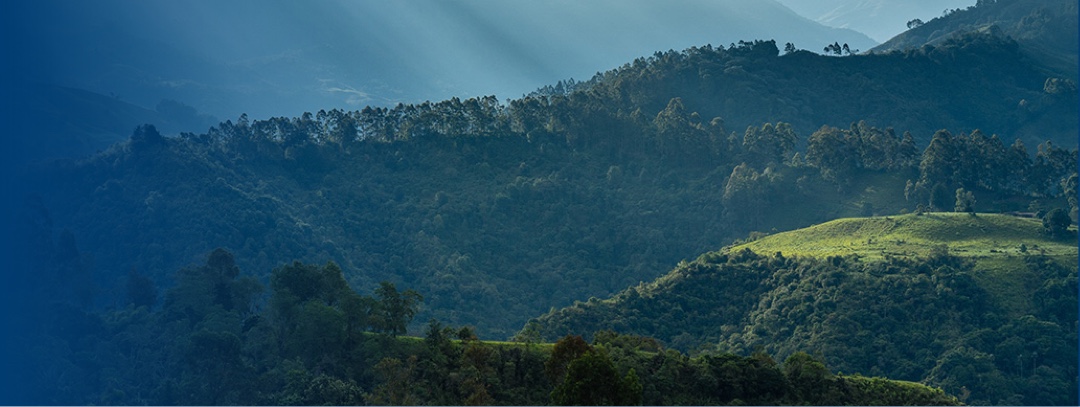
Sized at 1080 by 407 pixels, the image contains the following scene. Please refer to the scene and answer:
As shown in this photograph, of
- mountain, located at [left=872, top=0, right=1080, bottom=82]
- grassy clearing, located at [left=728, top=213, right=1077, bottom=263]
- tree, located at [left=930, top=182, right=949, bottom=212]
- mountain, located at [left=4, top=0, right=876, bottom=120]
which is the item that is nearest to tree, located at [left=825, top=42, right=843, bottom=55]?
mountain, located at [left=872, top=0, right=1080, bottom=82]

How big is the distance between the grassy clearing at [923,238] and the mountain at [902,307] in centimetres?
10

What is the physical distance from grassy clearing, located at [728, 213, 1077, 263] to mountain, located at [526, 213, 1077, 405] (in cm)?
10

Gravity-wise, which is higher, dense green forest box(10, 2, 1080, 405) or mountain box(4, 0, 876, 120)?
mountain box(4, 0, 876, 120)

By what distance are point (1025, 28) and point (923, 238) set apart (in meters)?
65.8

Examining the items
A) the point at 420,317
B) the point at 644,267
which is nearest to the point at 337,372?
the point at 420,317

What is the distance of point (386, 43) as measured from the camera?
15600cm

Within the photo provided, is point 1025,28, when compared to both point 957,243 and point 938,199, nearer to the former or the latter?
point 938,199

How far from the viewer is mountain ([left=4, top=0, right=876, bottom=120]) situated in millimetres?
136500

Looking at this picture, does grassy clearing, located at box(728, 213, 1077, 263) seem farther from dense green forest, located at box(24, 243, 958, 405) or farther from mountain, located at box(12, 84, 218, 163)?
mountain, located at box(12, 84, 218, 163)

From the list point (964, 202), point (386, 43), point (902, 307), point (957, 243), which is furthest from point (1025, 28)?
point (386, 43)

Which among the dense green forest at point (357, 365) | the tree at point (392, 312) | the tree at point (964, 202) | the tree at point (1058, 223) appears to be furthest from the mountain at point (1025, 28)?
the tree at point (392, 312)

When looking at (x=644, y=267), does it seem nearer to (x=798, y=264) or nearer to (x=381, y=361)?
(x=798, y=264)

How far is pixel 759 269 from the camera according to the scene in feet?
157

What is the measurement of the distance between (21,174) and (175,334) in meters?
33.7
